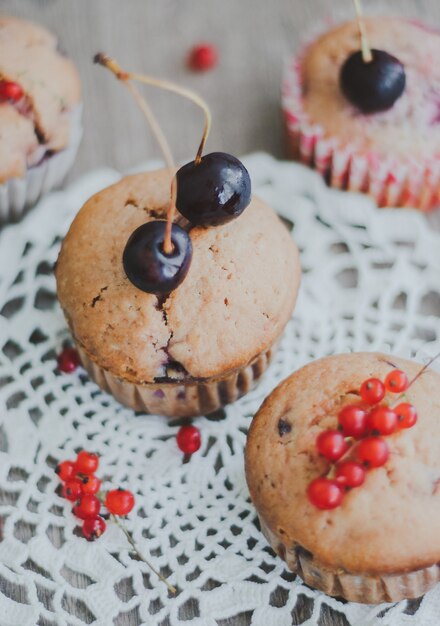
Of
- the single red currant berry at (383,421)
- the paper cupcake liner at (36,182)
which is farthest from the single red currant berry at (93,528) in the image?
the paper cupcake liner at (36,182)

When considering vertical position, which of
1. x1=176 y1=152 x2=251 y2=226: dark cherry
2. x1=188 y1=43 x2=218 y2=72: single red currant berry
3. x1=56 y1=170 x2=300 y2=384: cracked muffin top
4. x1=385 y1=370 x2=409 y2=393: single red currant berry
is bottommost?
x1=385 y1=370 x2=409 y2=393: single red currant berry

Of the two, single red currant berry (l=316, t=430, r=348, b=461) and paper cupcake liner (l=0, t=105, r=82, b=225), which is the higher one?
paper cupcake liner (l=0, t=105, r=82, b=225)

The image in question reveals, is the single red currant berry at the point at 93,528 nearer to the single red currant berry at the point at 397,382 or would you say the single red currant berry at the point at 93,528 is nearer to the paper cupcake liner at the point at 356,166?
the single red currant berry at the point at 397,382

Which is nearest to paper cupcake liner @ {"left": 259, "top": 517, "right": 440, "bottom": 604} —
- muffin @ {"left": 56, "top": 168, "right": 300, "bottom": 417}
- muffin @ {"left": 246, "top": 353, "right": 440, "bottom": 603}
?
muffin @ {"left": 246, "top": 353, "right": 440, "bottom": 603}

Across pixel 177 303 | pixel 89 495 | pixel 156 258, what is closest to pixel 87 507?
pixel 89 495

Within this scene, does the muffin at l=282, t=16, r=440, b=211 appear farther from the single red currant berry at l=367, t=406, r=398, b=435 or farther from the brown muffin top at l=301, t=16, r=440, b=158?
the single red currant berry at l=367, t=406, r=398, b=435

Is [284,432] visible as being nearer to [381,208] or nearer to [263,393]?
[263,393]

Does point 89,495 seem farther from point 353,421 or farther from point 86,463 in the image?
point 353,421
